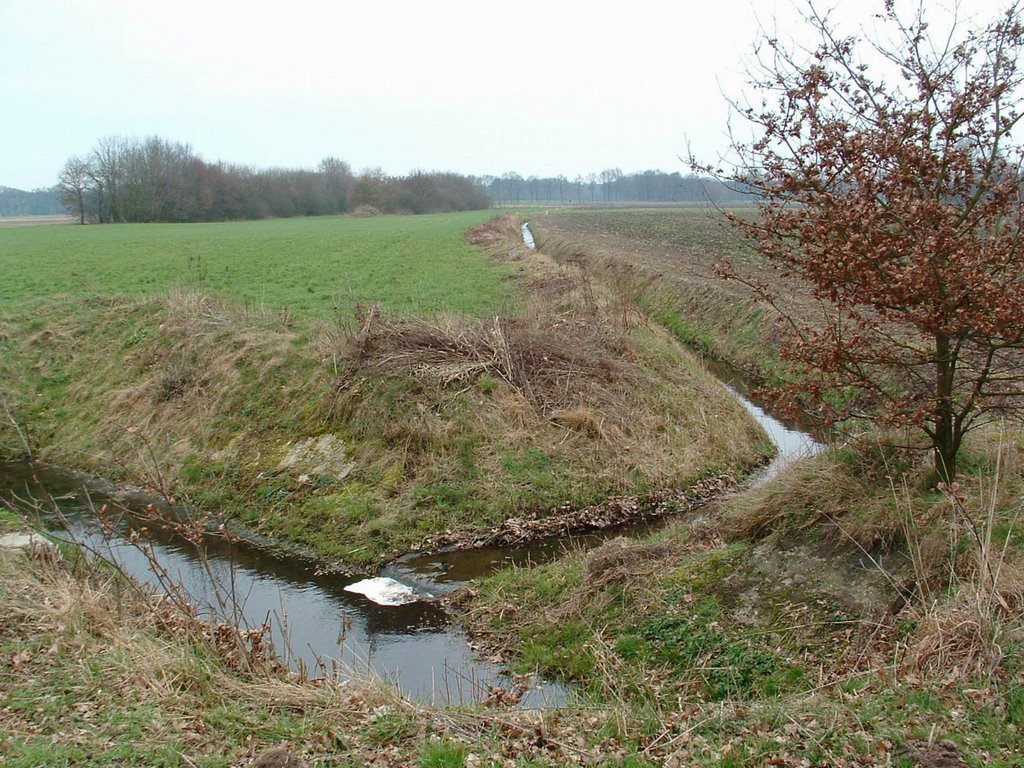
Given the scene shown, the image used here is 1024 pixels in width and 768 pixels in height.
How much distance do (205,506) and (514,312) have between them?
28.4ft

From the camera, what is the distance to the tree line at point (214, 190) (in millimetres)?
75500

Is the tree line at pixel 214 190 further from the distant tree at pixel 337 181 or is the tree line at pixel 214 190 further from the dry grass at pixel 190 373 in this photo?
the dry grass at pixel 190 373

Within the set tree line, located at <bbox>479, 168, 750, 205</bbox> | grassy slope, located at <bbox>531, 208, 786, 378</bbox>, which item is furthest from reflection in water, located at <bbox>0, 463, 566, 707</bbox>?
tree line, located at <bbox>479, 168, 750, 205</bbox>

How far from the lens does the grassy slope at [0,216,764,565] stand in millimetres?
12789

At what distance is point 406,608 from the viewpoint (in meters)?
10.0

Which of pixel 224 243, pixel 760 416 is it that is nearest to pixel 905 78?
pixel 760 416

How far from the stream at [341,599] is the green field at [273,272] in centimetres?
829

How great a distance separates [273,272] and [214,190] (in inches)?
2335

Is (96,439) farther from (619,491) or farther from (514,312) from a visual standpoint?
(619,491)

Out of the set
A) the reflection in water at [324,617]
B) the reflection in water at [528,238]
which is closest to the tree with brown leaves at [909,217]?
the reflection in water at [324,617]

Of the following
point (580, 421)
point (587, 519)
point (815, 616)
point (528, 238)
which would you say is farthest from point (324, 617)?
point (528, 238)

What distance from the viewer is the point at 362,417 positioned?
46.6ft

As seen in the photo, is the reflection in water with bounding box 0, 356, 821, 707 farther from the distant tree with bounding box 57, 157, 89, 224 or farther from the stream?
the distant tree with bounding box 57, 157, 89, 224

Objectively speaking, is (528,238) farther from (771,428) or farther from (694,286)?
(771,428)
